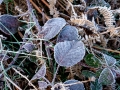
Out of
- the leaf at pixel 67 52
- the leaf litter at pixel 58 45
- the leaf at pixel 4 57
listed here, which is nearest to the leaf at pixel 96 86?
the leaf litter at pixel 58 45

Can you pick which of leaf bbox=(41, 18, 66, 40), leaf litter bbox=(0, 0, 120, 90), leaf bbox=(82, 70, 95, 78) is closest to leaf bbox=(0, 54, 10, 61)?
leaf litter bbox=(0, 0, 120, 90)

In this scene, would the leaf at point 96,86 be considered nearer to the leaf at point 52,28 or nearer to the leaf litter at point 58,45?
the leaf litter at point 58,45

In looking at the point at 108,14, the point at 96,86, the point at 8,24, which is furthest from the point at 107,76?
the point at 8,24

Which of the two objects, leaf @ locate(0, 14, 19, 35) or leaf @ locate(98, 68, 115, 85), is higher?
leaf @ locate(0, 14, 19, 35)

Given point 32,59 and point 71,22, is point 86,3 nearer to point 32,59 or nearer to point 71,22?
point 71,22

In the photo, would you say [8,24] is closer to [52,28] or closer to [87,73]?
[52,28]

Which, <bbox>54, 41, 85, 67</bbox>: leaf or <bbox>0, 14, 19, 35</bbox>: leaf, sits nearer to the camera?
<bbox>54, 41, 85, 67</bbox>: leaf

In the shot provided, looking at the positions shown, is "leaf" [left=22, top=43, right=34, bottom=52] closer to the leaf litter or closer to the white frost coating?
the leaf litter
